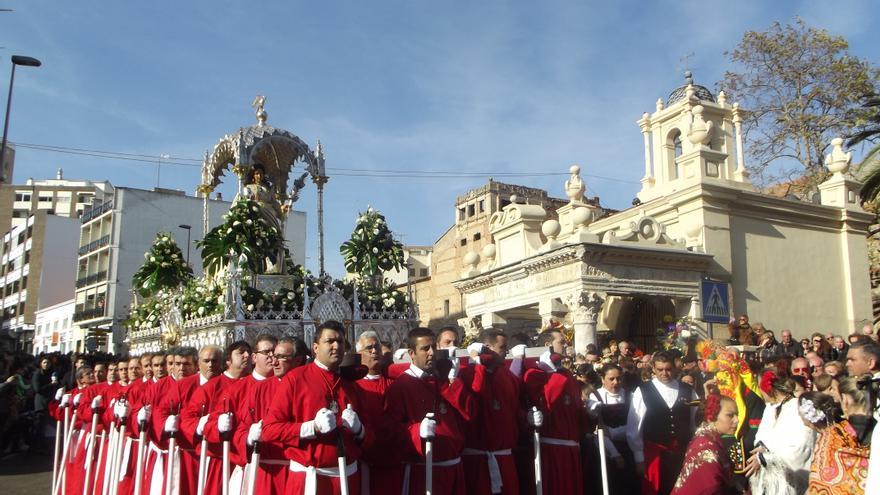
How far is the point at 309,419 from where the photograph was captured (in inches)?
210

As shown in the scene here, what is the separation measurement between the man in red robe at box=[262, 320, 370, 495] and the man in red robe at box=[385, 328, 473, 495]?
599mm

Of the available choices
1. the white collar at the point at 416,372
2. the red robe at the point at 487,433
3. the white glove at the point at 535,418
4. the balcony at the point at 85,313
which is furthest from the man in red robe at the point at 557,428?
the balcony at the point at 85,313

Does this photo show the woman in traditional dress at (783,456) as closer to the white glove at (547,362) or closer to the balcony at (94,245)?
the white glove at (547,362)

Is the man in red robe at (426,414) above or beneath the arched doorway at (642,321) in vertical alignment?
beneath

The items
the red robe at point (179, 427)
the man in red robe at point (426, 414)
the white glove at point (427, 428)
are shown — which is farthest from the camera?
the red robe at point (179, 427)

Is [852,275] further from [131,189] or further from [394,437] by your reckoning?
[131,189]

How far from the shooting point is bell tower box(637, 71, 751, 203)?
1898cm

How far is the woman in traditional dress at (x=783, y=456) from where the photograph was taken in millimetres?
6414

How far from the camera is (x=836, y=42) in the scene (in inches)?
1062

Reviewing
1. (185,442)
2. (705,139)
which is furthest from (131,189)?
(185,442)

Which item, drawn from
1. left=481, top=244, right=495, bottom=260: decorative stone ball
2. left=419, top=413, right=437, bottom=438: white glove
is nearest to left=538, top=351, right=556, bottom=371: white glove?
left=419, top=413, right=437, bottom=438: white glove

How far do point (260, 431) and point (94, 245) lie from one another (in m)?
52.5

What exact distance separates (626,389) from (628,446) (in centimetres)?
80

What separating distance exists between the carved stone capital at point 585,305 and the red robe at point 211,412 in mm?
10774
